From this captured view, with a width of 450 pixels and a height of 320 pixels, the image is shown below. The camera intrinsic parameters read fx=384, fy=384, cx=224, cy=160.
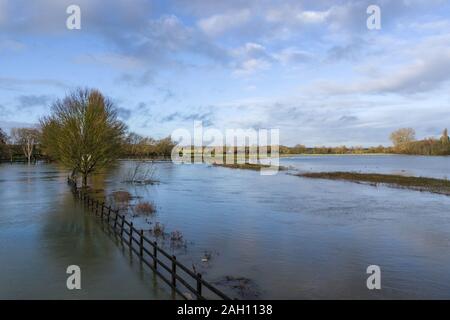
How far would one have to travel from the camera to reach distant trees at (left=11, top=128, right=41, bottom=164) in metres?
111

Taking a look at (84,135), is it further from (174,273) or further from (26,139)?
(26,139)

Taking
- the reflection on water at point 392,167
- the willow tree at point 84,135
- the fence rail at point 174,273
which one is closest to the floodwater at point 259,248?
the fence rail at point 174,273

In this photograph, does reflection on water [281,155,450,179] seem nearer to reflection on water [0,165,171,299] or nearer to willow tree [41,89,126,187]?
willow tree [41,89,126,187]

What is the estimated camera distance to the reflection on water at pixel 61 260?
37.2ft

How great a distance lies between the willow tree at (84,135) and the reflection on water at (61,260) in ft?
48.4

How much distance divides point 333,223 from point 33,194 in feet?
89.9

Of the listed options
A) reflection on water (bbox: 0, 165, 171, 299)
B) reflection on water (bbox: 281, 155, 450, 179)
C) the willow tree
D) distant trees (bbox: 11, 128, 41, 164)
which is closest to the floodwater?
reflection on water (bbox: 0, 165, 171, 299)

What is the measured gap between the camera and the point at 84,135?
3981cm

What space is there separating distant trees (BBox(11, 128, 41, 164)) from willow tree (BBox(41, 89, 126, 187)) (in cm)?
7119

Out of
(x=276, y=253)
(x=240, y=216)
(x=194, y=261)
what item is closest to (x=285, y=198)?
(x=240, y=216)

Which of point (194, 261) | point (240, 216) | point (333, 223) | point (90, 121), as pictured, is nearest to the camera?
point (194, 261)

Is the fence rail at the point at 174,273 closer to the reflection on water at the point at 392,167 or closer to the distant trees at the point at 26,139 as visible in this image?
the reflection on water at the point at 392,167
